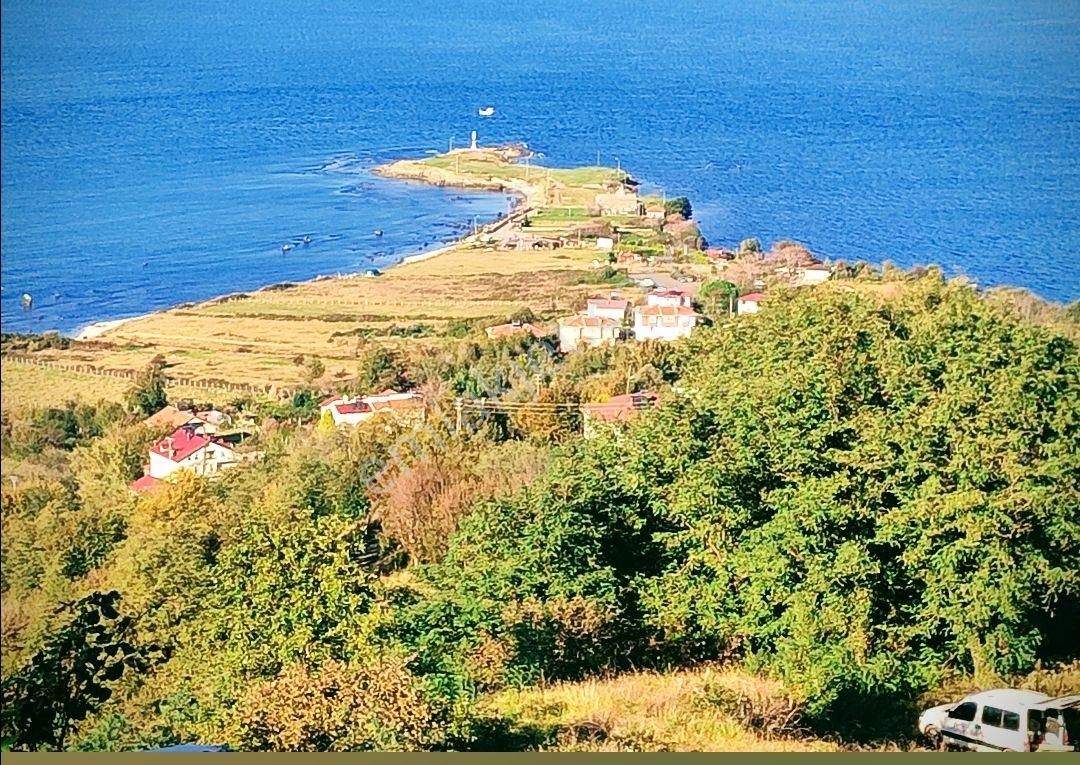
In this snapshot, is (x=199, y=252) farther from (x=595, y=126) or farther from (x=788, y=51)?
(x=788, y=51)

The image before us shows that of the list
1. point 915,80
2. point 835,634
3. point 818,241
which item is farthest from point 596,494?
point 915,80

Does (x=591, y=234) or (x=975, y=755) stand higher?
(x=591, y=234)

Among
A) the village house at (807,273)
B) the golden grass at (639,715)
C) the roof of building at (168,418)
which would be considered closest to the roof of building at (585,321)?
the village house at (807,273)

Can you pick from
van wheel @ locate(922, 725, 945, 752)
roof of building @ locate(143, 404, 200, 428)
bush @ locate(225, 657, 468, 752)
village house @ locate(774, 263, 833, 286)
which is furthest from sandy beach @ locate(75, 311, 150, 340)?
van wheel @ locate(922, 725, 945, 752)

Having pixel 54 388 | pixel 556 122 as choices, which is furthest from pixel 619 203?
pixel 54 388

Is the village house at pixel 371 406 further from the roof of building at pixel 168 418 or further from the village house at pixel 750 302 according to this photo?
the village house at pixel 750 302

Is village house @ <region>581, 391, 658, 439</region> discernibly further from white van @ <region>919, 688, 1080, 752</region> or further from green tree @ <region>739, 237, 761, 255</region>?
white van @ <region>919, 688, 1080, 752</region>
